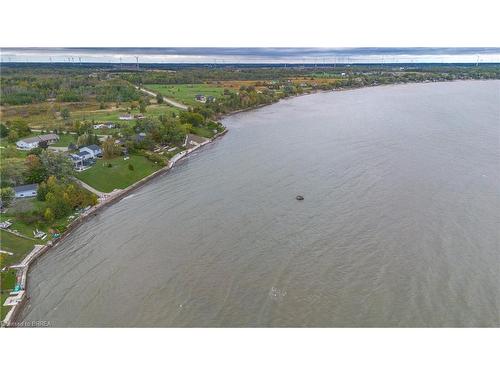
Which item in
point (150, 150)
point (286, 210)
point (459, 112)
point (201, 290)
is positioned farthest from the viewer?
point (459, 112)

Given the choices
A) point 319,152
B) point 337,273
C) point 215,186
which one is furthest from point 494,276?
point 319,152

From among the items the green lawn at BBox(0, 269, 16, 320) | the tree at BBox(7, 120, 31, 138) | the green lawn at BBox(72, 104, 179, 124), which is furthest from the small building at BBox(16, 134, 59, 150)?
the green lawn at BBox(0, 269, 16, 320)

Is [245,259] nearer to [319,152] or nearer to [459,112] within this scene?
[319,152]

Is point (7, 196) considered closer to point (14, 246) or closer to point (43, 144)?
point (14, 246)

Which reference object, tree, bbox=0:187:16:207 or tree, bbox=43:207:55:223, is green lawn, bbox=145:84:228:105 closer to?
tree, bbox=0:187:16:207

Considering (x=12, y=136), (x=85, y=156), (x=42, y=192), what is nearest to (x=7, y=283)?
(x=42, y=192)

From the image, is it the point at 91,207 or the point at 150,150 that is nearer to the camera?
the point at 91,207
